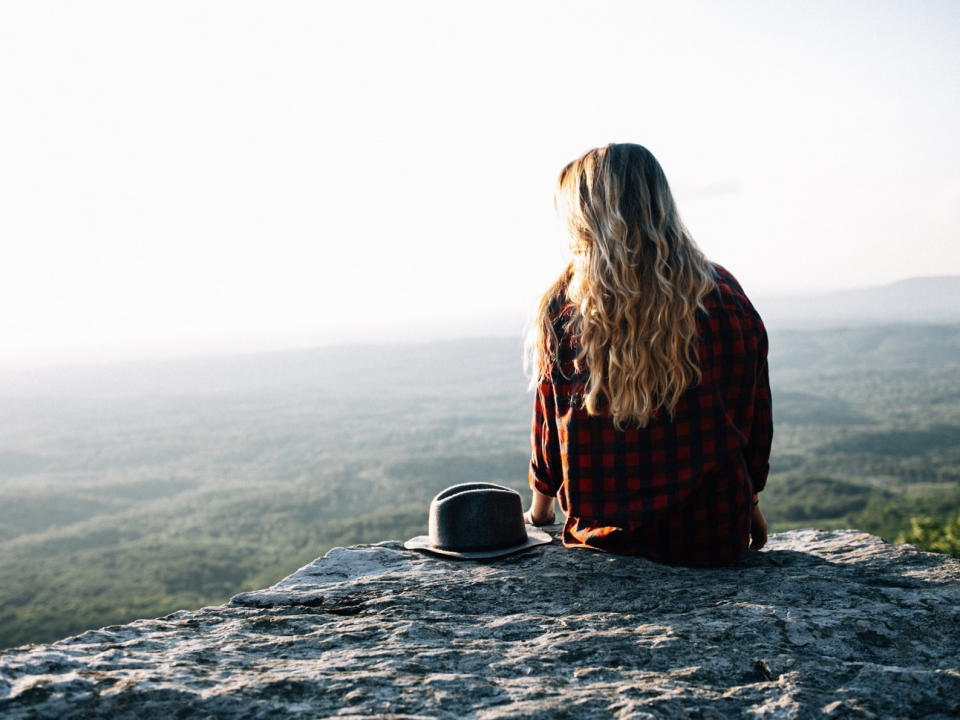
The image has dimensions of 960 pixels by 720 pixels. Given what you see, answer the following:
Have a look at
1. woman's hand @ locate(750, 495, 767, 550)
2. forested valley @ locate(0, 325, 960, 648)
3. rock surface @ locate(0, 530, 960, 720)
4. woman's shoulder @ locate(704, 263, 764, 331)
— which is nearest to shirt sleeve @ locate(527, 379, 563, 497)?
rock surface @ locate(0, 530, 960, 720)

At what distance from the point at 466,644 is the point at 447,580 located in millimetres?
681

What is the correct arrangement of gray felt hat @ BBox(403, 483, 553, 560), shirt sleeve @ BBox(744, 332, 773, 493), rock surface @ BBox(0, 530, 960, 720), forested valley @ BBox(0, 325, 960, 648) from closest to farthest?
1. rock surface @ BBox(0, 530, 960, 720)
2. shirt sleeve @ BBox(744, 332, 773, 493)
3. gray felt hat @ BBox(403, 483, 553, 560)
4. forested valley @ BBox(0, 325, 960, 648)

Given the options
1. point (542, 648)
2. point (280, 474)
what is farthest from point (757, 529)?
point (280, 474)

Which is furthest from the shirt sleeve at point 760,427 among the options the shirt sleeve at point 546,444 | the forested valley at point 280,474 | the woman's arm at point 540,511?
the forested valley at point 280,474

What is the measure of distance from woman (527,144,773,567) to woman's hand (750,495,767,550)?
0.48 ft

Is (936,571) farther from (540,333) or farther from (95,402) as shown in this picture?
(95,402)

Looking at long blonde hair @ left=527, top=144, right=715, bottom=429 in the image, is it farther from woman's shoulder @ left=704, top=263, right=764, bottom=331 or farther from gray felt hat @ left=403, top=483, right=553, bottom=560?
gray felt hat @ left=403, top=483, right=553, bottom=560

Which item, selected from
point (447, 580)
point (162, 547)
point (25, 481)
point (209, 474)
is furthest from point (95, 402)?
point (447, 580)

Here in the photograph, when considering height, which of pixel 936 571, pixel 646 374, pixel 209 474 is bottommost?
pixel 209 474

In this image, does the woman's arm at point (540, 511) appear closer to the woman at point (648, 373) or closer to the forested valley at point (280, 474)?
the woman at point (648, 373)

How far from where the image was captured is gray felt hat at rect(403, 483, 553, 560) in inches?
120

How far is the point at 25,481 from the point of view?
127 metres

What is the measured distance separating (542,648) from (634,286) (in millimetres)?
1452

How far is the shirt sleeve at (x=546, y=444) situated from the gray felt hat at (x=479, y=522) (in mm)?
154
